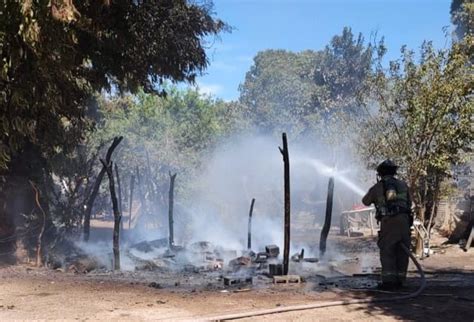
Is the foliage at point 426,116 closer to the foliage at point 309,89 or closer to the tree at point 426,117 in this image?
the tree at point 426,117

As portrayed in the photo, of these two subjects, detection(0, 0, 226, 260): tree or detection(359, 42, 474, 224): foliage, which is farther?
detection(359, 42, 474, 224): foliage

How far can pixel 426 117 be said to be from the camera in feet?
43.0

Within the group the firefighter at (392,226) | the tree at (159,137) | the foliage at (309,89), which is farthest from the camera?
the foliage at (309,89)

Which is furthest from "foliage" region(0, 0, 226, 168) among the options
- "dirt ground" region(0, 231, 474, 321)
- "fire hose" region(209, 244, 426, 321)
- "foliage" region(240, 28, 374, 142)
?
"foliage" region(240, 28, 374, 142)

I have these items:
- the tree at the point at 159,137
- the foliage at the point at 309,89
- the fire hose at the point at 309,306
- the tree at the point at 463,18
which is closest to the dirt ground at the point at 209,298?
the fire hose at the point at 309,306

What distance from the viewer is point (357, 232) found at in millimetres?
24031

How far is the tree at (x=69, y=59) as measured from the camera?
624cm

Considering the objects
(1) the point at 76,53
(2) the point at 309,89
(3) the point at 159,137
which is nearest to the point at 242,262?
(1) the point at 76,53

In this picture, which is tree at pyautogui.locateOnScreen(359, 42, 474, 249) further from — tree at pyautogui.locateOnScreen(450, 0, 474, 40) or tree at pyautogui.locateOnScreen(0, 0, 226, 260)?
tree at pyautogui.locateOnScreen(0, 0, 226, 260)

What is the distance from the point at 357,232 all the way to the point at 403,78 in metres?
11.6

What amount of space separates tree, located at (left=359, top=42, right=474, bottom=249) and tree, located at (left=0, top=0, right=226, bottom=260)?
5.10 metres

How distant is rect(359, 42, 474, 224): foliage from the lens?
12930mm

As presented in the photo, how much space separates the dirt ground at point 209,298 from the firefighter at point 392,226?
0.33 meters

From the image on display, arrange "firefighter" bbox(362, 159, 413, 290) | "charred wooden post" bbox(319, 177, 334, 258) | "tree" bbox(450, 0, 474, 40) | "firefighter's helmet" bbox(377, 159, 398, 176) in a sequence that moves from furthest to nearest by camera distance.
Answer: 1. "tree" bbox(450, 0, 474, 40)
2. "charred wooden post" bbox(319, 177, 334, 258)
3. "firefighter's helmet" bbox(377, 159, 398, 176)
4. "firefighter" bbox(362, 159, 413, 290)
